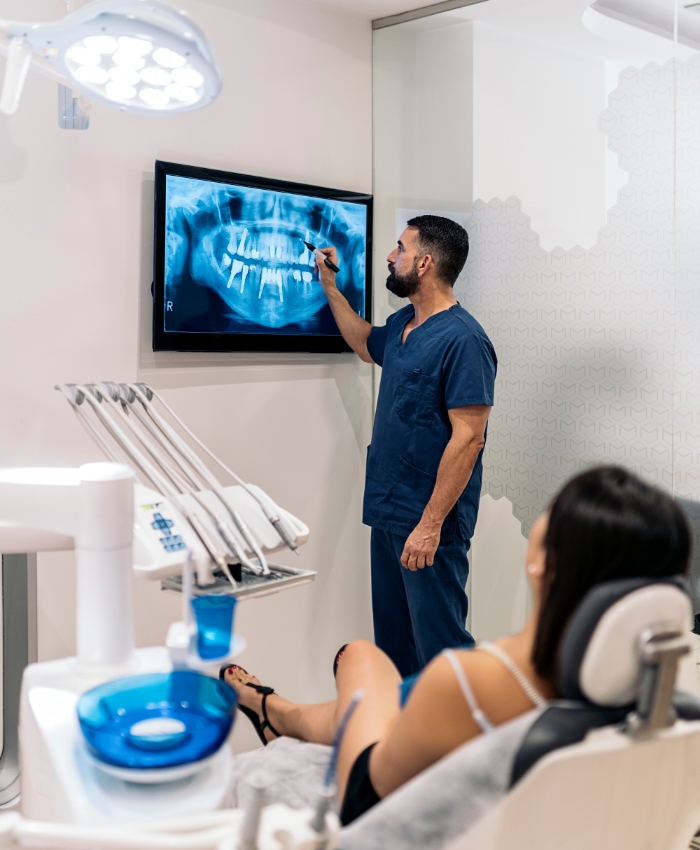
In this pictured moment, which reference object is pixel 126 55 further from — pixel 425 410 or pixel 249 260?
pixel 425 410

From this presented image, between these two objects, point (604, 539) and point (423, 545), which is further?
point (423, 545)

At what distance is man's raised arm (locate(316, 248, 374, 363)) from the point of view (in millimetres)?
2959

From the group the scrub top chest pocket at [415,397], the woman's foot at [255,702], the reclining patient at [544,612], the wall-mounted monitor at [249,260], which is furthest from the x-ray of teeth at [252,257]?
the reclining patient at [544,612]

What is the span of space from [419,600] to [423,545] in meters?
0.20

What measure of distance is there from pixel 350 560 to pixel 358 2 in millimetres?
1945

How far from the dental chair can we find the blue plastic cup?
1.28 ft

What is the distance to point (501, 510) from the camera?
292cm

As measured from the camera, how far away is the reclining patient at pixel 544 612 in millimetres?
1108

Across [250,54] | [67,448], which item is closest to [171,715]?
[67,448]

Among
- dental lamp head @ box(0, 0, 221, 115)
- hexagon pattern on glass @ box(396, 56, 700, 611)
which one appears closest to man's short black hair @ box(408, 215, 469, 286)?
Answer: hexagon pattern on glass @ box(396, 56, 700, 611)

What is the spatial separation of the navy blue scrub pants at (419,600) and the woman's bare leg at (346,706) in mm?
753

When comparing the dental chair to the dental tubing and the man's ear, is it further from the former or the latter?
the man's ear

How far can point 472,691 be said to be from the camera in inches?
46.4

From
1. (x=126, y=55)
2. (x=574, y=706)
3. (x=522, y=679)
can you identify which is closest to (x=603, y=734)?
(x=574, y=706)
